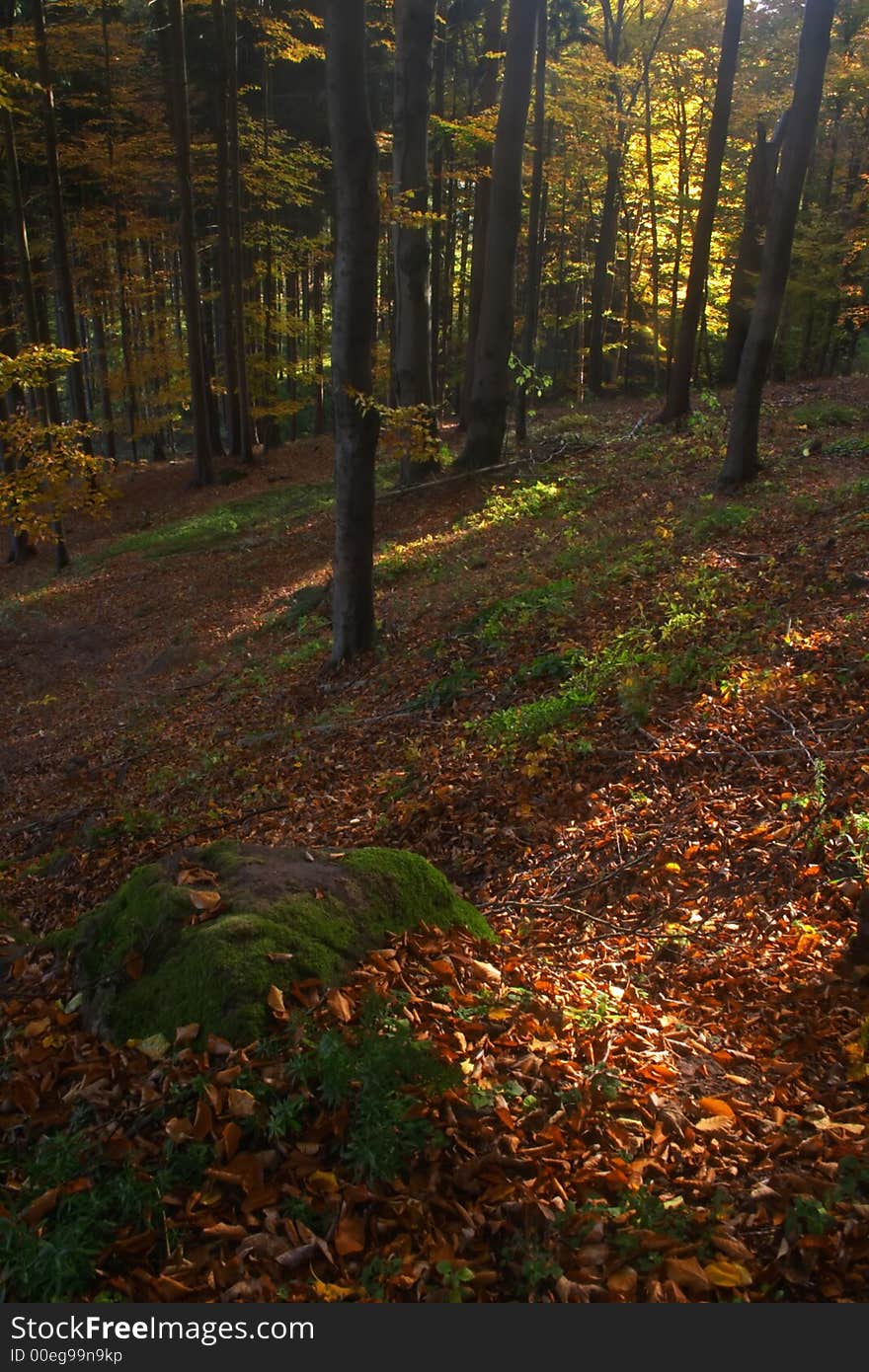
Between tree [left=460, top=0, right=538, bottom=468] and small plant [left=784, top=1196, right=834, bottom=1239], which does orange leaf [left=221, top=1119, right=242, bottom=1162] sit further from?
tree [left=460, top=0, right=538, bottom=468]

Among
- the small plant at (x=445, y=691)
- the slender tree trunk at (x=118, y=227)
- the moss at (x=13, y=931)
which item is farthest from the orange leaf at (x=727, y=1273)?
the slender tree trunk at (x=118, y=227)

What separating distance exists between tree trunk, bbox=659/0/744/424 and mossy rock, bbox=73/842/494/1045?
1423 cm

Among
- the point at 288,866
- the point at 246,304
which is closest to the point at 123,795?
the point at 288,866

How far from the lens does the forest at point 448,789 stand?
9.25 feet

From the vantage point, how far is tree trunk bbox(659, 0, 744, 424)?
14.3 meters

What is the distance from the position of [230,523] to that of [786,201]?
1451 centimetres

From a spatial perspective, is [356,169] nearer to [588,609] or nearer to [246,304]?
→ [588,609]

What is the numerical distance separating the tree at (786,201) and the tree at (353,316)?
5149 millimetres

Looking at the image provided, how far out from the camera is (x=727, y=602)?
8828 mm

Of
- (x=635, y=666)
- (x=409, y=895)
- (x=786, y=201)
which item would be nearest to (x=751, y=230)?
(x=786, y=201)

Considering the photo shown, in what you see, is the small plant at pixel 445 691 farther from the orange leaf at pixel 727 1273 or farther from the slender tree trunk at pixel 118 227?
the slender tree trunk at pixel 118 227

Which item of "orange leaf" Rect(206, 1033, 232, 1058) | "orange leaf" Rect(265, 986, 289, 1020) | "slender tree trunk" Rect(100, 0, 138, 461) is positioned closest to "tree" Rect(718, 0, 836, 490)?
"orange leaf" Rect(265, 986, 289, 1020)

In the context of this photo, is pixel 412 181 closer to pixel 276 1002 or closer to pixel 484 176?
pixel 484 176

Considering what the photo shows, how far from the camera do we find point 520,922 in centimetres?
537
